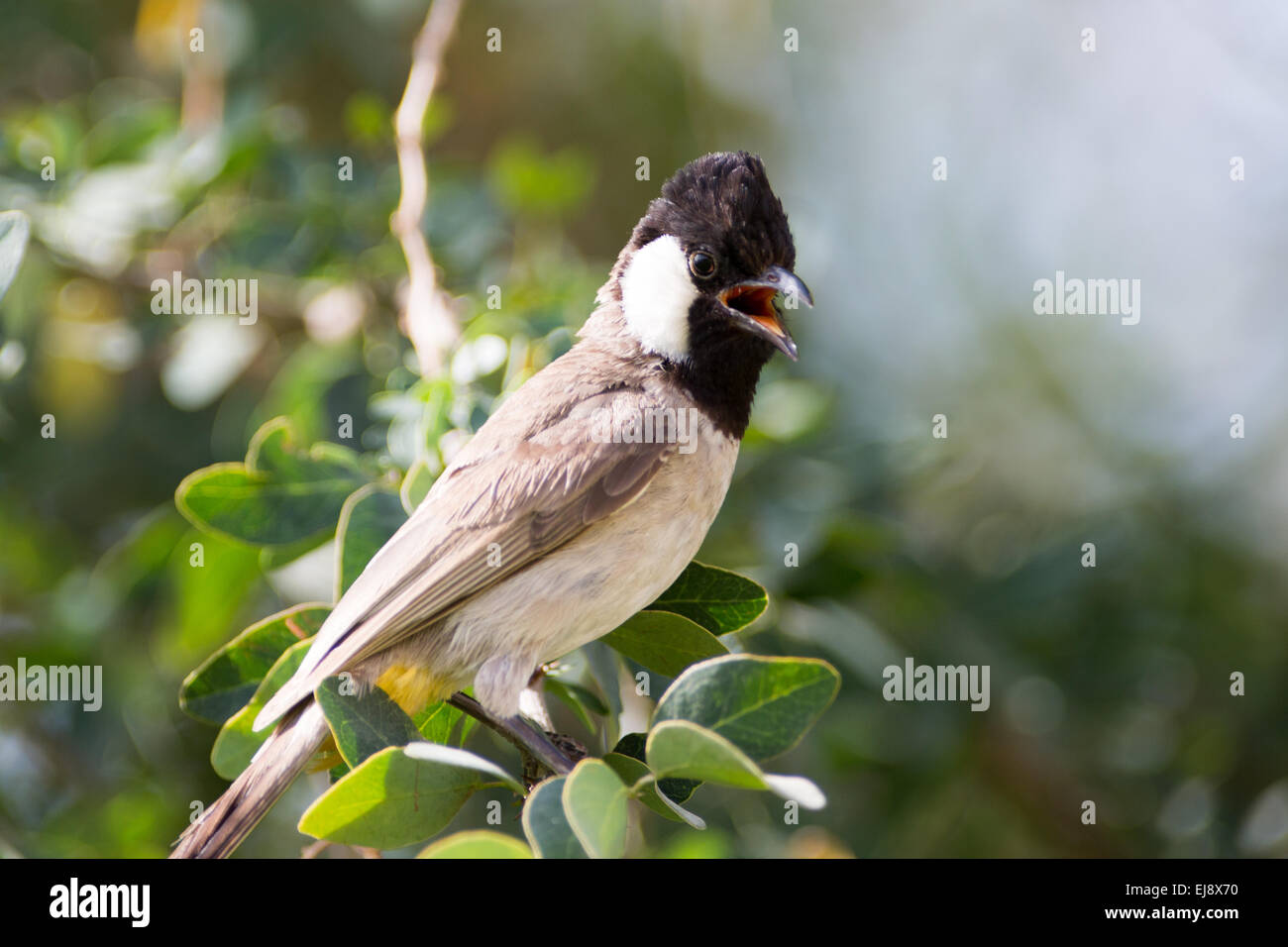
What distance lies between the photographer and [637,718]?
250 cm

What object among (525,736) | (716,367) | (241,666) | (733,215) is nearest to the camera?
(525,736)

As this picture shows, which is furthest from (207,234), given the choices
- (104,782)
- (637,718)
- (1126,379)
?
(1126,379)

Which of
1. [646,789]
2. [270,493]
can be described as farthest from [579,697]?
[270,493]

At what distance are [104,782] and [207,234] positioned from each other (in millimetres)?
1557

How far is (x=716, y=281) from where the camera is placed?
7.70ft

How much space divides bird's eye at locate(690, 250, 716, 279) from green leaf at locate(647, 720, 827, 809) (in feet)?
3.79

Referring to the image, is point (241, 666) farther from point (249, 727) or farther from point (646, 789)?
point (646, 789)

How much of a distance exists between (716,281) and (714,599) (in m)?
0.65

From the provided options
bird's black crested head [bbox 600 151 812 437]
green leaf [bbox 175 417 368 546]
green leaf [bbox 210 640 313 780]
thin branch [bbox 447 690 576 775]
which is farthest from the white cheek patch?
green leaf [bbox 210 640 313 780]

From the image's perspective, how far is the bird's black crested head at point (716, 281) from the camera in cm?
227

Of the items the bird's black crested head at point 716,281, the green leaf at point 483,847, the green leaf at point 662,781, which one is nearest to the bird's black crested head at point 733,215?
the bird's black crested head at point 716,281

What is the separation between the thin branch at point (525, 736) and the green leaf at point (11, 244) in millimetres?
1117

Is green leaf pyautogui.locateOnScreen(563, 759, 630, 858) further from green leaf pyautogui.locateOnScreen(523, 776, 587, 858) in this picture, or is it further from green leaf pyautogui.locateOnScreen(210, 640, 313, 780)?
green leaf pyautogui.locateOnScreen(210, 640, 313, 780)

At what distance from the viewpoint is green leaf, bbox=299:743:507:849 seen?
153 cm
